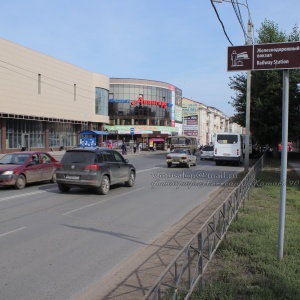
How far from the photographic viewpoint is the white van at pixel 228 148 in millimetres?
30406

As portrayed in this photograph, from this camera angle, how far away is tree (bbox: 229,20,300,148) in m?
28.0

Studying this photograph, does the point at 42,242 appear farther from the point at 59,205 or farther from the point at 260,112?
the point at 260,112

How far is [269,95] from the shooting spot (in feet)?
94.0

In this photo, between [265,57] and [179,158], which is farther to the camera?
[179,158]

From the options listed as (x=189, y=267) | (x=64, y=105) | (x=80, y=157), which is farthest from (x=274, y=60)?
(x=64, y=105)

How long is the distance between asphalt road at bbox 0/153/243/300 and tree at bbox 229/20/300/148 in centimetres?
1679

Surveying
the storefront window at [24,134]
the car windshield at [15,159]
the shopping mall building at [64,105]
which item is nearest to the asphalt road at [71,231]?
the car windshield at [15,159]

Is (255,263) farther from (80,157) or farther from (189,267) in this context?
(80,157)

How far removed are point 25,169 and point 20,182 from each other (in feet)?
1.76

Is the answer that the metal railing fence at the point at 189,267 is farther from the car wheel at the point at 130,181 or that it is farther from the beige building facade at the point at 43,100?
the beige building facade at the point at 43,100

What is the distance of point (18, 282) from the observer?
4926 mm

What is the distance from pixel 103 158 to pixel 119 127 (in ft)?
227

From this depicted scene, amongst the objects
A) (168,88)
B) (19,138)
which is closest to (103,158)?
(19,138)

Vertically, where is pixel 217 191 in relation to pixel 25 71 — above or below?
below
